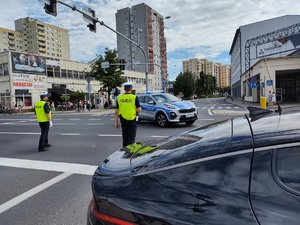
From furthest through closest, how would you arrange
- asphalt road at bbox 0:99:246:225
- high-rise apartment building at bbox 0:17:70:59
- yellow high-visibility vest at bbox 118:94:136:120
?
high-rise apartment building at bbox 0:17:70:59 → yellow high-visibility vest at bbox 118:94:136:120 → asphalt road at bbox 0:99:246:225

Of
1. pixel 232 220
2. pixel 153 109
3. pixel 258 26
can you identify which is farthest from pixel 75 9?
pixel 258 26

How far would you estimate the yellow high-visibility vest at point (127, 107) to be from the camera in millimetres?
6059

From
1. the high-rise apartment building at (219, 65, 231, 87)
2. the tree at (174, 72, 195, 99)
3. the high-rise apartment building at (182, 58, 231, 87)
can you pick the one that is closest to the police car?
the tree at (174, 72, 195, 99)

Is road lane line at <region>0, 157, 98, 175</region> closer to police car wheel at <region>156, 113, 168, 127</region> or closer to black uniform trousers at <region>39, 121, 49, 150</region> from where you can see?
black uniform trousers at <region>39, 121, 49, 150</region>

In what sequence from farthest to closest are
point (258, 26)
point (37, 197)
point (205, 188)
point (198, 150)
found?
point (258, 26) → point (37, 197) → point (198, 150) → point (205, 188)

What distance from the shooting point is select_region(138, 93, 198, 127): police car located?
1099 centimetres

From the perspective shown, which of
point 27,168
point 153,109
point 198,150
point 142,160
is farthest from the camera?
point 153,109

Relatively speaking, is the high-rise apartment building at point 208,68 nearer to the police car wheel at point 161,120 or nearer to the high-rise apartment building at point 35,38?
the high-rise apartment building at point 35,38

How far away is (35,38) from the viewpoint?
4299 inches

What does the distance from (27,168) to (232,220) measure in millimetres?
5514

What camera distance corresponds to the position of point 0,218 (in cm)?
333

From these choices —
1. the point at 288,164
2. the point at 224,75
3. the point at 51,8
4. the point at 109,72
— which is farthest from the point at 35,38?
the point at 224,75

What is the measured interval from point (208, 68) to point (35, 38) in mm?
101891

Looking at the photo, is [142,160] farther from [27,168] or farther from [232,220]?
[27,168]
